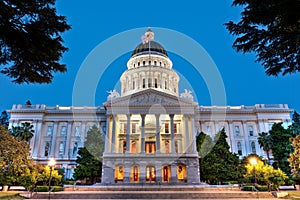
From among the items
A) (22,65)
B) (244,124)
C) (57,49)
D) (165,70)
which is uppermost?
(165,70)

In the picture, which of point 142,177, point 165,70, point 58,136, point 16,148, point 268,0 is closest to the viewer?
point 268,0

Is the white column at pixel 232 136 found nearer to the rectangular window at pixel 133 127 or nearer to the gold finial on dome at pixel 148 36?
the rectangular window at pixel 133 127

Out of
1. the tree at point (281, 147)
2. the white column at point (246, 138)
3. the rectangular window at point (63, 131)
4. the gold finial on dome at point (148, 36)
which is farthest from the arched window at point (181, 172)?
the gold finial on dome at point (148, 36)

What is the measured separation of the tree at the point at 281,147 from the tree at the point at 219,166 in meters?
8.17

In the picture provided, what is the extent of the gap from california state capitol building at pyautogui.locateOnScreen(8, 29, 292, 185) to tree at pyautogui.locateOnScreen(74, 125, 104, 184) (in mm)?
1954

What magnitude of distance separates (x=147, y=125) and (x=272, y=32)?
31.1 m

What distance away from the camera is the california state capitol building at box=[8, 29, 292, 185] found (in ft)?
113

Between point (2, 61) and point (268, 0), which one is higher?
point (268, 0)

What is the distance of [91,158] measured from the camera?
118ft

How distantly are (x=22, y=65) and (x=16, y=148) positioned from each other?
8.34 m

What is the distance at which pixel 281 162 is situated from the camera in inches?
1475

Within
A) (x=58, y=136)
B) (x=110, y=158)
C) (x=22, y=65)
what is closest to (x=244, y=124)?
(x=110, y=158)

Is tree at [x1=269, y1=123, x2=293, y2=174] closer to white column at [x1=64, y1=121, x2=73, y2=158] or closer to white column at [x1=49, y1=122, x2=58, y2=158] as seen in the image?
white column at [x1=64, y1=121, x2=73, y2=158]

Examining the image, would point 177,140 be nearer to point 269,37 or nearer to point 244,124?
point 244,124
